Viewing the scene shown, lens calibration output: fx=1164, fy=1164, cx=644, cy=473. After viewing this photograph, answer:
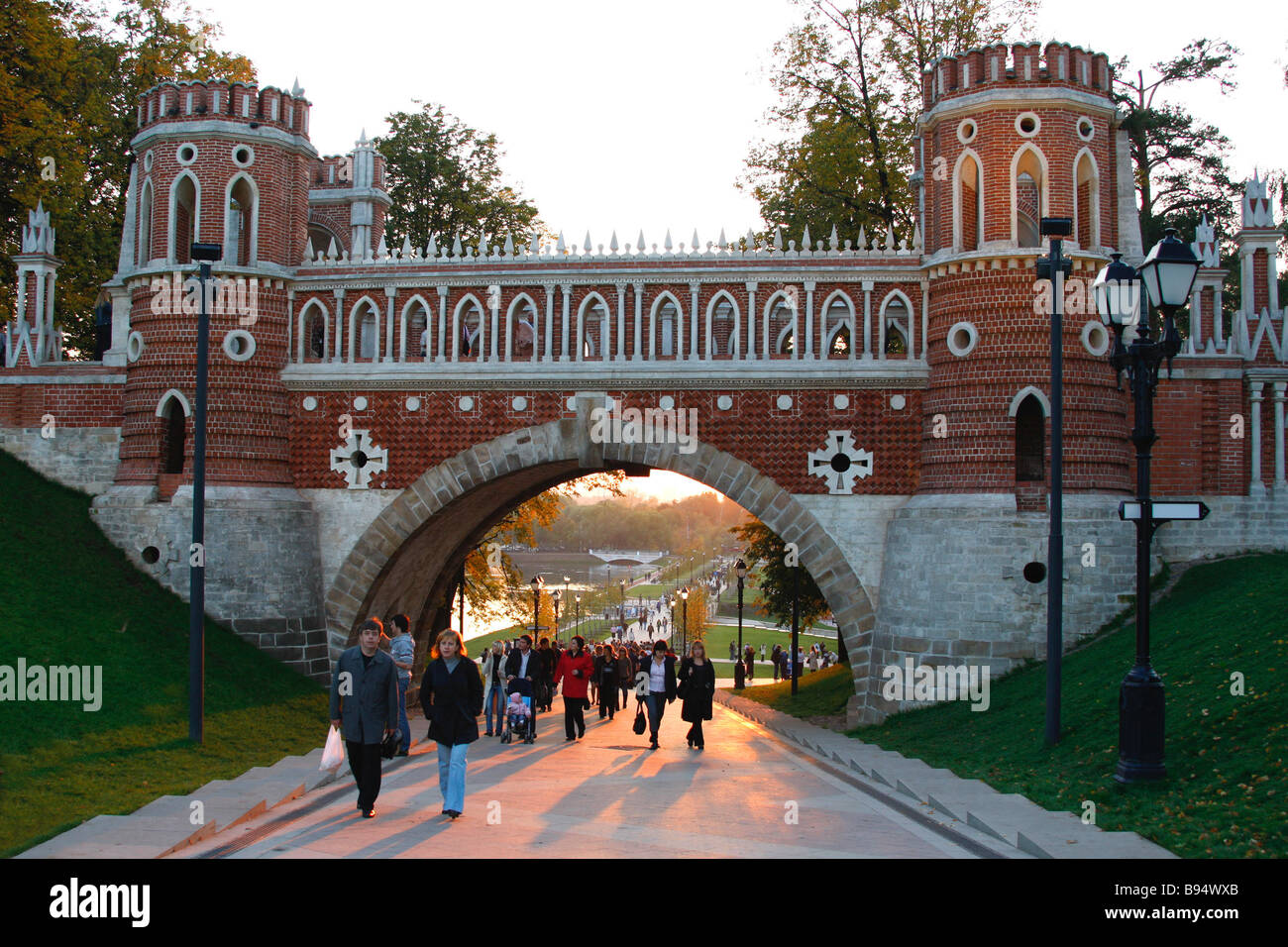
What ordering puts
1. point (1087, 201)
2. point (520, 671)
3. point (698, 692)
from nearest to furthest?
point (520, 671) < point (698, 692) < point (1087, 201)

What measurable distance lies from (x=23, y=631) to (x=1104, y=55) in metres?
16.6

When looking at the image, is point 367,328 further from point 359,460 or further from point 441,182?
point 441,182

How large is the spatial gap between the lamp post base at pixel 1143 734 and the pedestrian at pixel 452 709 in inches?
200

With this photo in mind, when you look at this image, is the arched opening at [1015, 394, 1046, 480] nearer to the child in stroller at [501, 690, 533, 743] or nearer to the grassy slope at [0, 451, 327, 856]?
the child in stroller at [501, 690, 533, 743]

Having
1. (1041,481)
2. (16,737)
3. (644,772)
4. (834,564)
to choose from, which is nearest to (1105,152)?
(1041,481)

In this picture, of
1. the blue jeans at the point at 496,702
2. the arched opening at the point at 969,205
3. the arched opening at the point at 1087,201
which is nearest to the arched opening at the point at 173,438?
the blue jeans at the point at 496,702

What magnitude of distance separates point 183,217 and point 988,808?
15806 millimetres

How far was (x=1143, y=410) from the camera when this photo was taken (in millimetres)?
9633

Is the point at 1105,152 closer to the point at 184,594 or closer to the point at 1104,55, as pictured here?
the point at 1104,55

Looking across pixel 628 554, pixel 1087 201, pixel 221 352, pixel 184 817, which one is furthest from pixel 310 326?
pixel 628 554

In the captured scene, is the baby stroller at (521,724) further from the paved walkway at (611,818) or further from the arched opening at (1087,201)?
the arched opening at (1087,201)

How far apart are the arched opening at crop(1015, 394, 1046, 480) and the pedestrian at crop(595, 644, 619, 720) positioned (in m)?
7.47

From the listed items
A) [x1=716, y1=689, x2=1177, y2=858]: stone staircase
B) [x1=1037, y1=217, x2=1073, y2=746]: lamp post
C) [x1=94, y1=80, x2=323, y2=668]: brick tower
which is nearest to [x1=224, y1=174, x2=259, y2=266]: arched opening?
[x1=94, y1=80, x2=323, y2=668]: brick tower

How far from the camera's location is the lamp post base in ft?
29.5
